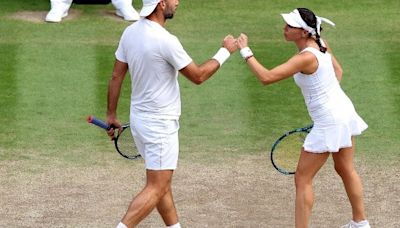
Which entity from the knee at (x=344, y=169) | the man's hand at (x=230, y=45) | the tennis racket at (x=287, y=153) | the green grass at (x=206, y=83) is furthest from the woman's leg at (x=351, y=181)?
the green grass at (x=206, y=83)

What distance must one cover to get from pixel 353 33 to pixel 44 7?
14.8 feet

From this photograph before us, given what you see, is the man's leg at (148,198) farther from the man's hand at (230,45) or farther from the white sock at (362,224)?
the white sock at (362,224)

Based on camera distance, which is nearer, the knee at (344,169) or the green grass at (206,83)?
the knee at (344,169)

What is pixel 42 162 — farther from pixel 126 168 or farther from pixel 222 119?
pixel 222 119

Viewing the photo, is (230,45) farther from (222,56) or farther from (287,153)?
(287,153)

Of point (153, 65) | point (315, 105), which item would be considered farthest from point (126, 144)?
point (315, 105)

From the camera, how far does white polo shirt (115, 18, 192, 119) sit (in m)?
10.8

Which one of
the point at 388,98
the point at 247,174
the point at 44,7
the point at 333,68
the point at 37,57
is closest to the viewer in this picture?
the point at 333,68

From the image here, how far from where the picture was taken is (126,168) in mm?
13414

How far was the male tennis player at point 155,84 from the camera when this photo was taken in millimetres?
10844

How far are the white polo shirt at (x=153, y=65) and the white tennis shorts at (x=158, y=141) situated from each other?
6 centimetres

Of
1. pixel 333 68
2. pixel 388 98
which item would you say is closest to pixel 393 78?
pixel 388 98

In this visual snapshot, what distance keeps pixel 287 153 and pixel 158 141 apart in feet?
6.19

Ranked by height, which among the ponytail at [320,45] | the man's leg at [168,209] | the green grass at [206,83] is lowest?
the green grass at [206,83]
